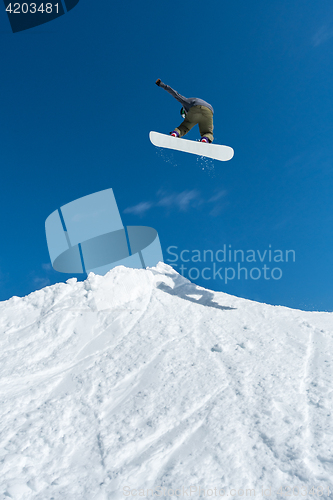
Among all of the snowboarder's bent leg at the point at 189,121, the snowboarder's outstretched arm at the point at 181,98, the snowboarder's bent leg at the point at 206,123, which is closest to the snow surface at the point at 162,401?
the snowboarder's bent leg at the point at 206,123

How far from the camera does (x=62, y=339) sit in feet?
33.5

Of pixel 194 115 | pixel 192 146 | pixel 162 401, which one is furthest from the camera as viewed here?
pixel 192 146

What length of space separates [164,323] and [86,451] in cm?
632

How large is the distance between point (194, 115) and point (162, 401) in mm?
8816

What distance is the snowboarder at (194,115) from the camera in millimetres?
8016

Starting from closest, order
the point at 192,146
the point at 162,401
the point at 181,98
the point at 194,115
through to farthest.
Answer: the point at 162,401, the point at 181,98, the point at 194,115, the point at 192,146

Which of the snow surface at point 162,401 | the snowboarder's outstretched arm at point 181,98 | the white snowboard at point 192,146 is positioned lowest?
the snow surface at point 162,401

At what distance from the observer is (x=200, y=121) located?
8414 mm

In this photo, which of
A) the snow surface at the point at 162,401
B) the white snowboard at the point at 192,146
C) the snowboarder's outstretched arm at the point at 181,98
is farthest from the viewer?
the white snowboard at the point at 192,146

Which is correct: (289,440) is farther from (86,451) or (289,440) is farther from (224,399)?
(86,451)

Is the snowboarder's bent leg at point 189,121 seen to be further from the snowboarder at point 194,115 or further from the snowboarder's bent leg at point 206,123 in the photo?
the snowboarder's bent leg at point 206,123

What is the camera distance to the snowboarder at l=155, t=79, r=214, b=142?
802 cm

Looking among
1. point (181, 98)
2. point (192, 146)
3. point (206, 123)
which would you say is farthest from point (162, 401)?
point (181, 98)

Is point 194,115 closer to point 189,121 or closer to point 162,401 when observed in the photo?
point 189,121
